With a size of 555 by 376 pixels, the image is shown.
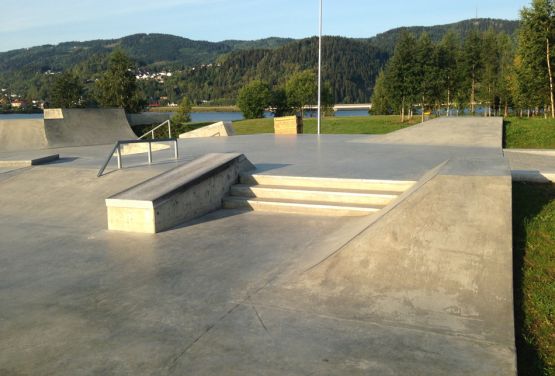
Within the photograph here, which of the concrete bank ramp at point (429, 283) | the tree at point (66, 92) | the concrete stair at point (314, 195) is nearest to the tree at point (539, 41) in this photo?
the concrete stair at point (314, 195)

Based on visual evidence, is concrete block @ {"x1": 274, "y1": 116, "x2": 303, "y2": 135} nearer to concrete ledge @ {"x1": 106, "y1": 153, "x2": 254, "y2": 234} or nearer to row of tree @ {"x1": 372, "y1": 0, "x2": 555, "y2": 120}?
concrete ledge @ {"x1": 106, "y1": 153, "x2": 254, "y2": 234}

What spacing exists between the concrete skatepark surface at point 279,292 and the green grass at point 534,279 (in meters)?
0.18

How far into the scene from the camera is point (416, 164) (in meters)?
9.33

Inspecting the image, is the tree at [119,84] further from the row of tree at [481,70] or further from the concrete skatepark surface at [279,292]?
the concrete skatepark surface at [279,292]

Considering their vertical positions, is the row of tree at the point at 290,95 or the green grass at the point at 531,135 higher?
the row of tree at the point at 290,95

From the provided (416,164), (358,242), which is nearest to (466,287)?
(358,242)

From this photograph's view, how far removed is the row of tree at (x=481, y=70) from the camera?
31516 mm

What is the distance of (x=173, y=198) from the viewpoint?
6.79 m

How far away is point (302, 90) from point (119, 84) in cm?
2744

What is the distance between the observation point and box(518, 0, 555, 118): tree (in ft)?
102

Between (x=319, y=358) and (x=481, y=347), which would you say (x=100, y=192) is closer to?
(x=319, y=358)

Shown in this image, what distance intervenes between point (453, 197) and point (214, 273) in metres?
2.73

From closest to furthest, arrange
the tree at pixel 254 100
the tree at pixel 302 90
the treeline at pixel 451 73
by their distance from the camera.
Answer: the treeline at pixel 451 73, the tree at pixel 302 90, the tree at pixel 254 100

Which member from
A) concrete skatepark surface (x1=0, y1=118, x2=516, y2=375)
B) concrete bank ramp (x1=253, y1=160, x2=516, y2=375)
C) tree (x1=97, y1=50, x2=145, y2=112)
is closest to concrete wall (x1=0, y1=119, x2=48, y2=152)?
concrete skatepark surface (x1=0, y1=118, x2=516, y2=375)
